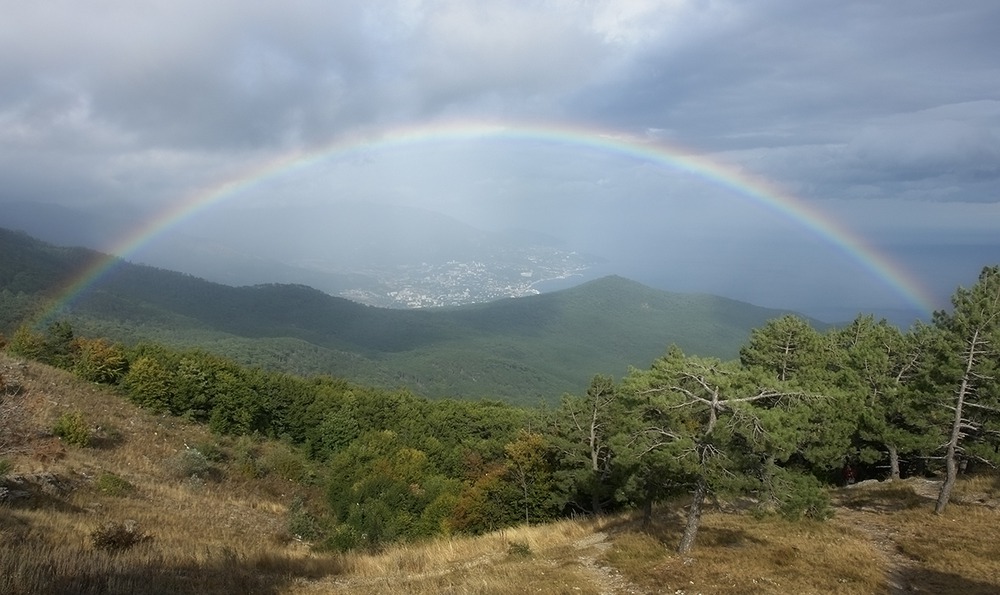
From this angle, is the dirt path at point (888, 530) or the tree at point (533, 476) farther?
the tree at point (533, 476)

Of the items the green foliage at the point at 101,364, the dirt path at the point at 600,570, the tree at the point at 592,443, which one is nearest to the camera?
the dirt path at the point at 600,570

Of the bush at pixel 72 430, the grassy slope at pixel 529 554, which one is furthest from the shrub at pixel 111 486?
the bush at pixel 72 430

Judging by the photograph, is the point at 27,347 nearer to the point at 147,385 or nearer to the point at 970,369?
the point at 147,385

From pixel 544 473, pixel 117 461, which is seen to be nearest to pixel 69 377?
pixel 117 461

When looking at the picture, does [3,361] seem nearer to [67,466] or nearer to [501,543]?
[67,466]

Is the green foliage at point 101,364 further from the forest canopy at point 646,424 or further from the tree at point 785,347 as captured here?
the tree at point 785,347
